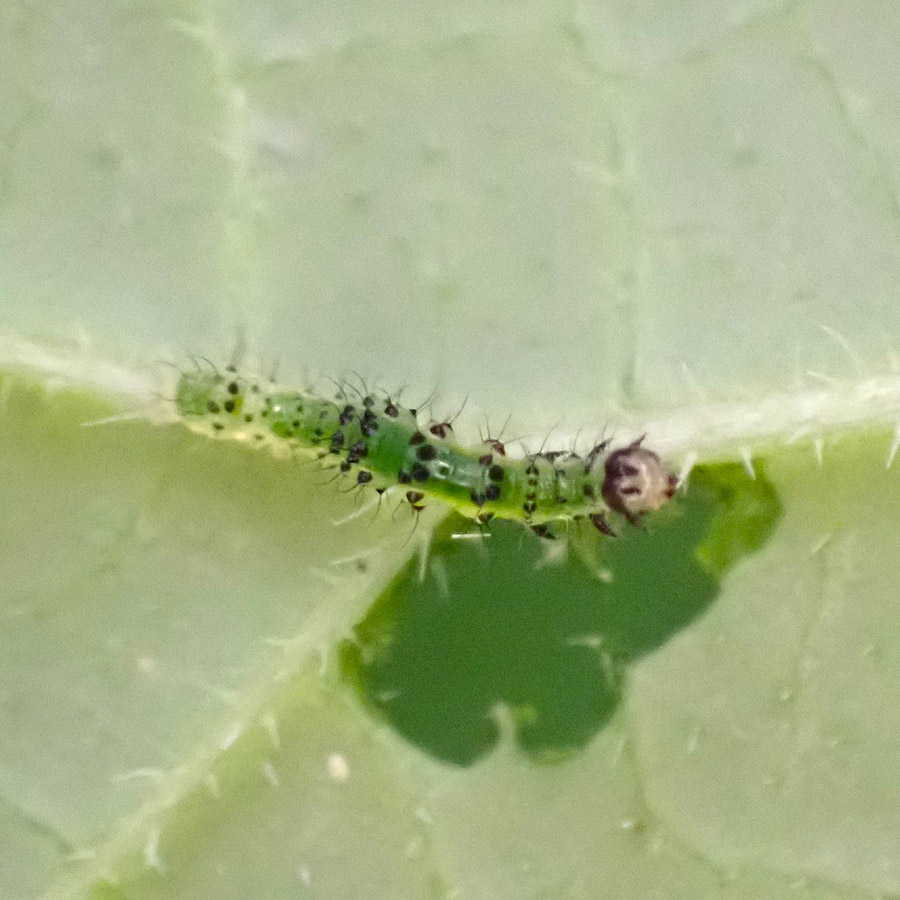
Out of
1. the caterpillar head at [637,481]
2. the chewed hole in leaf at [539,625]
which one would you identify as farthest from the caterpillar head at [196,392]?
the caterpillar head at [637,481]

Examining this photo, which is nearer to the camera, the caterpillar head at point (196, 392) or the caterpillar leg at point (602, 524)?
the caterpillar head at point (196, 392)

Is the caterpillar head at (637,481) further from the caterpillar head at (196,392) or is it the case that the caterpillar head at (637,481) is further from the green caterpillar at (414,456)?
the caterpillar head at (196,392)

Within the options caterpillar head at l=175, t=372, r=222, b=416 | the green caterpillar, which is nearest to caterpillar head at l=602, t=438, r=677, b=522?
the green caterpillar

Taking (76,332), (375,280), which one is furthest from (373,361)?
(76,332)

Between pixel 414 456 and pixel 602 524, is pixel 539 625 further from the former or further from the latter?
pixel 414 456

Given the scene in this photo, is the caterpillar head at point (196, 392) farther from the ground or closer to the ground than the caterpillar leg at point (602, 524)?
closer to the ground

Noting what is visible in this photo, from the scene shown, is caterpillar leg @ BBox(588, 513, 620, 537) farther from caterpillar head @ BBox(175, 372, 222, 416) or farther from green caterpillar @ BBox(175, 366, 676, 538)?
caterpillar head @ BBox(175, 372, 222, 416)
